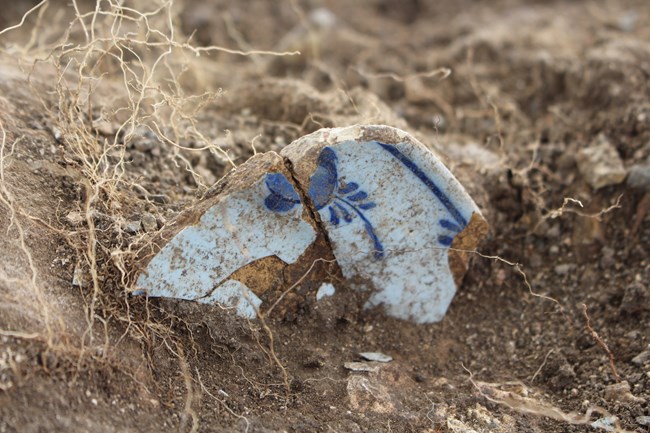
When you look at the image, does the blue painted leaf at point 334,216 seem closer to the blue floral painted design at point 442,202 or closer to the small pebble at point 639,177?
the blue floral painted design at point 442,202

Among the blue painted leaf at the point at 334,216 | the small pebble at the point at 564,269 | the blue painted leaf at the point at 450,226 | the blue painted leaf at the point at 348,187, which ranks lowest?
the small pebble at the point at 564,269

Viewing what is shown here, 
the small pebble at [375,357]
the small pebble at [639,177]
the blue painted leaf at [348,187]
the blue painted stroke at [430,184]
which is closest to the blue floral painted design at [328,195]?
the blue painted leaf at [348,187]

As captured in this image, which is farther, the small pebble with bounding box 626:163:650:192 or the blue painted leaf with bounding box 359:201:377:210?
the small pebble with bounding box 626:163:650:192

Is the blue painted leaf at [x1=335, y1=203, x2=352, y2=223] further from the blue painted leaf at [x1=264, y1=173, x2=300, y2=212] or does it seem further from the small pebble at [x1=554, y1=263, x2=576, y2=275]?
the small pebble at [x1=554, y1=263, x2=576, y2=275]

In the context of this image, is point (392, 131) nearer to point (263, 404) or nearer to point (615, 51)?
point (263, 404)

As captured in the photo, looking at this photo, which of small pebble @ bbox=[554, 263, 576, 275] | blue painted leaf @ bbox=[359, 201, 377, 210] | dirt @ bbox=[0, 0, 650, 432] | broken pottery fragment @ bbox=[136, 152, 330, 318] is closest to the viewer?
dirt @ bbox=[0, 0, 650, 432]

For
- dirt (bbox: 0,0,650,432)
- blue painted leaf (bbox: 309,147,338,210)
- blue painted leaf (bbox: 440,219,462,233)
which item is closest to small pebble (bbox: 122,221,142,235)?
dirt (bbox: 0,0,650,432)

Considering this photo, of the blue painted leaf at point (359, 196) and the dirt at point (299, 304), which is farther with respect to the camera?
the blue painted leaf at point (359, 196)
